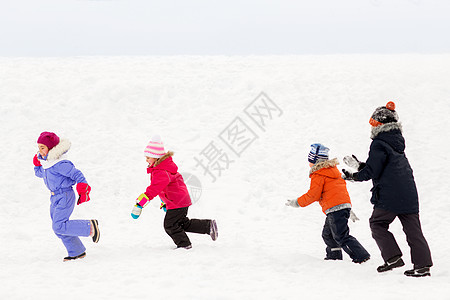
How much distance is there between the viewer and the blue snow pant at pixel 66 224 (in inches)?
236

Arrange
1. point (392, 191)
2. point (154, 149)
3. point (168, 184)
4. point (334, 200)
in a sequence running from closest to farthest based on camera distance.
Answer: point (392, 191), point (334, 200), point (154, 149), point (168, 184)

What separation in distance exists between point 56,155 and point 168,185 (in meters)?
1.53

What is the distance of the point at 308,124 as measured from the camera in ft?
36.8

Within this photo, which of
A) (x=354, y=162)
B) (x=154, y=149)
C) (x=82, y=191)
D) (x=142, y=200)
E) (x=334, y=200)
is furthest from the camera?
(x=154, y=149)

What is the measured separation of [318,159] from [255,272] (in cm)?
162

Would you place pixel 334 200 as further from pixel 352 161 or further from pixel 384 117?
pixel 384 117

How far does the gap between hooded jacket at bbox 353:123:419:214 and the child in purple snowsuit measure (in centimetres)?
361

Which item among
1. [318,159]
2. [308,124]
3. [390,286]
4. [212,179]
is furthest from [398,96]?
[390,286]

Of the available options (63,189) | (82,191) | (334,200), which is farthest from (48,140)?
(334,200)

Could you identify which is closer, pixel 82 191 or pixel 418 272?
pixel 418 272

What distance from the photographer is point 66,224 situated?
600 cm

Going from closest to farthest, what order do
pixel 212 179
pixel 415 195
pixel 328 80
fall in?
pixel 415 195
pixel 212 179
pixel 328 80

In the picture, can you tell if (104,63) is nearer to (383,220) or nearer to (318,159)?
(318,159)

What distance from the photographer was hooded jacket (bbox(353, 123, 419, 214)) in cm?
511
